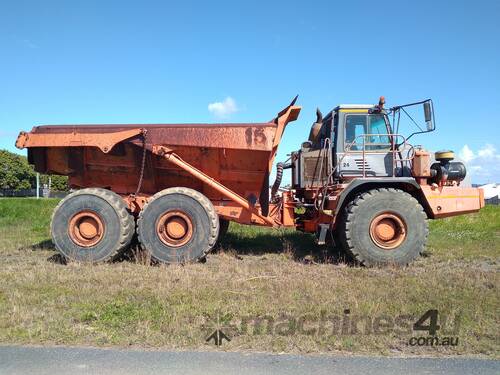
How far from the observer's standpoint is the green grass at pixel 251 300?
4574 mm

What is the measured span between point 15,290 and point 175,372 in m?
3.49

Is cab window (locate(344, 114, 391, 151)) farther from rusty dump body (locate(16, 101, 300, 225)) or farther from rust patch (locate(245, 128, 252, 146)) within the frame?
rust patch (locate(245, 128, 252, 146))

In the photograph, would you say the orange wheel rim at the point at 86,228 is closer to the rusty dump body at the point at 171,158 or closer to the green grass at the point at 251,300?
the green grass at the point at 251,300

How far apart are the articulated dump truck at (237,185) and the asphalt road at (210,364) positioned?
13.2ft

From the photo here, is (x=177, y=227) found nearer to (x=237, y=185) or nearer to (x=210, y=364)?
(x=237, y=185)

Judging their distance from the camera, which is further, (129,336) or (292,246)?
(292,246)

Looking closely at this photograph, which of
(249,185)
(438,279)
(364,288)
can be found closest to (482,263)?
(438,279)

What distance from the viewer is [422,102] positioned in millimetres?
Result: 8250

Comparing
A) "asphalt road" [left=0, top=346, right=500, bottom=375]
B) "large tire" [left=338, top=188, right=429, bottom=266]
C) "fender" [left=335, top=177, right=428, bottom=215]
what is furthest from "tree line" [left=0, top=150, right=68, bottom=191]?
"asphalt road" [left=0, top=346, right=500, bottom=375]

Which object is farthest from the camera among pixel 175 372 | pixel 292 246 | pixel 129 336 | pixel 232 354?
pixel 292 246

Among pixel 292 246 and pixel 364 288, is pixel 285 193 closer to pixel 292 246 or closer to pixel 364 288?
pixel 292 246

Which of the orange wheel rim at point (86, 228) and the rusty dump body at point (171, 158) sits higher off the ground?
the rusty dump body at point (171, 158)

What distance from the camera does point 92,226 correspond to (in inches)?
334

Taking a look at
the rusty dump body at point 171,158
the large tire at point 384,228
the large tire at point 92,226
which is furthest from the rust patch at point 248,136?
the large tire at point 92,226
